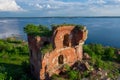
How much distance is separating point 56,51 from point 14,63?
13.2 m

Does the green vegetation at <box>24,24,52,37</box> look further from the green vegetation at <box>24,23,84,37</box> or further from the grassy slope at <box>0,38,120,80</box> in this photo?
the grassy slope at <box>0,38,120,80</box>

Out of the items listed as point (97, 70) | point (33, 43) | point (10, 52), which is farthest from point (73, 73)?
point (10, 52)

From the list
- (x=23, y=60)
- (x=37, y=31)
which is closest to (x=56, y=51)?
(x=37, y=31)

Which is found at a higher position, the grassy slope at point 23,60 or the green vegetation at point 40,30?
the green vegetation at point 40,30

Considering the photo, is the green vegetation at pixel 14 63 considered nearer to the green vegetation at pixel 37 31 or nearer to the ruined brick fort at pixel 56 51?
the ruined brick fort at pixel 56 51

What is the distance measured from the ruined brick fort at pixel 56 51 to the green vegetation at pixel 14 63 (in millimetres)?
1952

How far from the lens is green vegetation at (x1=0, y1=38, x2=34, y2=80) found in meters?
37.1

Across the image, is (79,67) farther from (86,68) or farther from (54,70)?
(54,70)

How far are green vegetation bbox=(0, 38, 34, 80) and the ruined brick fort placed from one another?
1.95m

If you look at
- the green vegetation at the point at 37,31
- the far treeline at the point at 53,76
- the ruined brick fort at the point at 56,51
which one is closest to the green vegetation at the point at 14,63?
the far treeline at the point at 53,76

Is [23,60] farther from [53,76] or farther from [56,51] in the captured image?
[53,76]

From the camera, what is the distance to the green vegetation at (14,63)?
1461 inches

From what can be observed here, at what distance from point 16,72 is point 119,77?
14853mm

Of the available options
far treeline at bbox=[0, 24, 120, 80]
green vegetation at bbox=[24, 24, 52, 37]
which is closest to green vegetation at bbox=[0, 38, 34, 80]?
far treeline at bbox=[0, 24, 120, 80]
